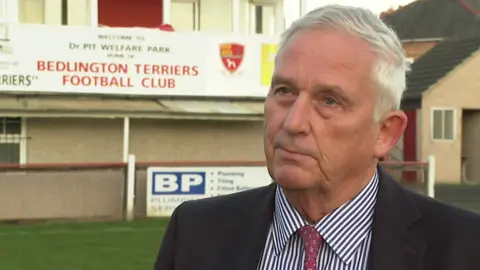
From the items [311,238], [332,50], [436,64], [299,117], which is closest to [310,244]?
[311,238]

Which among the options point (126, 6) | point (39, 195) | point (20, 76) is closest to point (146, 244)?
point (39, 195)

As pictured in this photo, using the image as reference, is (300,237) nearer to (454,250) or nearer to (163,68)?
(454,250)

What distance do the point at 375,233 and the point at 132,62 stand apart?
18.4m

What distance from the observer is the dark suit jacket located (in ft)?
7.82

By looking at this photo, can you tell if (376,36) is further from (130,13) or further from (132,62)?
(130,13)

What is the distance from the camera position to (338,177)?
2.43 m

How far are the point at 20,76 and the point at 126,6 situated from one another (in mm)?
3892

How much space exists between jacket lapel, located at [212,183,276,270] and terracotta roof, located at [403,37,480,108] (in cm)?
3021

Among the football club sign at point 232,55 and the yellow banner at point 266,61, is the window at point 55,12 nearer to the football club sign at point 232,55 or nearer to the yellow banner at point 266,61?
the football club sign at point 232,55

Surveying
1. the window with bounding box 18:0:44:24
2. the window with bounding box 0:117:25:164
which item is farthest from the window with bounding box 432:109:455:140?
the window with bounding box 0:117:25:164

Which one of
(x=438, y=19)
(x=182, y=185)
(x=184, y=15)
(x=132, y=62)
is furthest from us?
(x=438, y=19)

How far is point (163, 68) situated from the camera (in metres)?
20.9

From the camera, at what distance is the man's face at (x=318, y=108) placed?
234cm

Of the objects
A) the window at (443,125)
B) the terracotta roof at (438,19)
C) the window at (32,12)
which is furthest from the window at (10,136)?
the terracotta roof at (438,19)
